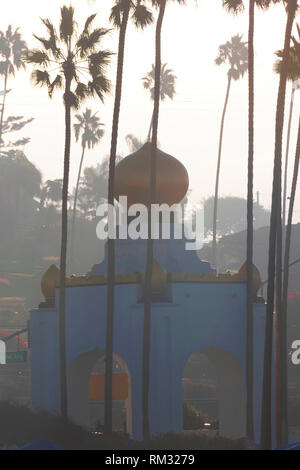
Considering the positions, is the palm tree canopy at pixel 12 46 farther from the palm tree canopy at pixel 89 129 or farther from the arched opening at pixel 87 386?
the arched opening at pixel 87 386

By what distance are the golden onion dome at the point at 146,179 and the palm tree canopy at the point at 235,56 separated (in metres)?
56.2

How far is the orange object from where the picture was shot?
38531 millimetres

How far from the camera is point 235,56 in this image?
96.1 metres

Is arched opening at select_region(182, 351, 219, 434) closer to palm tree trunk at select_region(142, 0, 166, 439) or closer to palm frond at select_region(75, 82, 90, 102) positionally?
palm tree trunk at select_region(142, 0, 166, 439)

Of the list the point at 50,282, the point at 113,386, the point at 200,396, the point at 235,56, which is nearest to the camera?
the point at 113,386

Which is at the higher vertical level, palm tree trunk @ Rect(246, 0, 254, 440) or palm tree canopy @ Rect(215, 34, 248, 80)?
palm tree canopy @ Rect(215, 34, 248, 80)

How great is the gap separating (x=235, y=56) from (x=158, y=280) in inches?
2420

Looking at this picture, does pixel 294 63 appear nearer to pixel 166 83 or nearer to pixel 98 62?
pixel 98 62

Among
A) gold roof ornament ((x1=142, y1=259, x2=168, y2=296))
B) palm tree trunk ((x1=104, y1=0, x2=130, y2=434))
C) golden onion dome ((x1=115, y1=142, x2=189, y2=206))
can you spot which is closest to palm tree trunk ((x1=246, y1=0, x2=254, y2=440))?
gold roof ornament ((x1=142, y1=259, x2=168, y2=296))

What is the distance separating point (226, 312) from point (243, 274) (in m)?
1.66

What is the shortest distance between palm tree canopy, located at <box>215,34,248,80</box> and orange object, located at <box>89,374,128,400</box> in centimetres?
6097

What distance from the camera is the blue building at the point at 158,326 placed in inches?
1459

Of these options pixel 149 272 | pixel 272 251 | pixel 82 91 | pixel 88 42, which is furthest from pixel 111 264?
pixel 88 42

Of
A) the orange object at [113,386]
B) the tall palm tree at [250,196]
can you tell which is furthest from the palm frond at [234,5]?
the orange object at [113,386]
